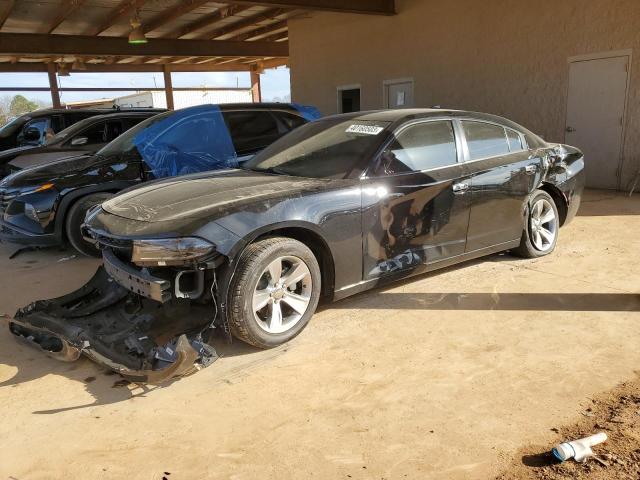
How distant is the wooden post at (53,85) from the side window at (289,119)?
19.9 metres

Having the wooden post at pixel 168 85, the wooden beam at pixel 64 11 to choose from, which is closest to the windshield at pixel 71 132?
the wooden beam at pixel 64 11

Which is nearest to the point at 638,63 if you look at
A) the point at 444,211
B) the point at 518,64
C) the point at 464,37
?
the point at 518,64

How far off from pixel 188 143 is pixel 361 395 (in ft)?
15.1

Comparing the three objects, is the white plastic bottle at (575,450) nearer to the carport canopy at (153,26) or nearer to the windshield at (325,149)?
the windshield at (325,149)

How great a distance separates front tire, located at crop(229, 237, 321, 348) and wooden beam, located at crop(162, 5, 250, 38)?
12.0 meters

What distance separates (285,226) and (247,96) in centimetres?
3238

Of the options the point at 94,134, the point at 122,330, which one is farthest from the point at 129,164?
the point at 122,330

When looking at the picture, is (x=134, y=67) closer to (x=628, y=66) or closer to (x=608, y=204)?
(x=628, y=66)

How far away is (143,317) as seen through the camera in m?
3.82

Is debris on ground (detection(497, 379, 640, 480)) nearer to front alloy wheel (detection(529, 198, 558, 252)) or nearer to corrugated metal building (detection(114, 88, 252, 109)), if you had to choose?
front alloy wheel (detection(529, 198, 558, 252))

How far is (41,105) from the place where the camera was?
47062 mm

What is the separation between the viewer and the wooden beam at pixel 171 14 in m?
13.2

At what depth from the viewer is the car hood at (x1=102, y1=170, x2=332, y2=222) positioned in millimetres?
3641

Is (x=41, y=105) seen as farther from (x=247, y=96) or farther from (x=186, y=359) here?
(x=186, y=359)
